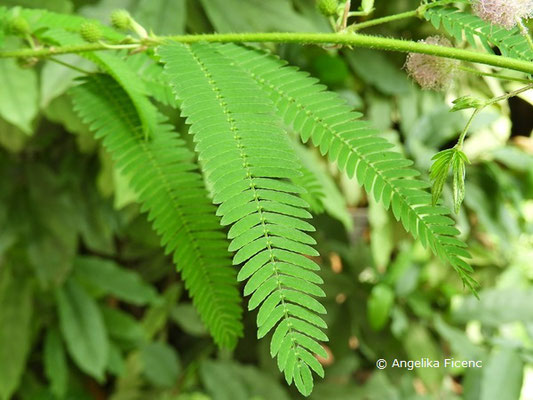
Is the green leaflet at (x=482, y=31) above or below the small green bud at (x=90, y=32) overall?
above

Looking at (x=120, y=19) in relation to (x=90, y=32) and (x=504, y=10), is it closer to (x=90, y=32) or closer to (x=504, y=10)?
(x=90, y=32)

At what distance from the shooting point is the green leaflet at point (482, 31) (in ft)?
1.52

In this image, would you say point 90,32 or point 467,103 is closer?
point 467,103

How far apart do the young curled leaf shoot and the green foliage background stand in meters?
0.82

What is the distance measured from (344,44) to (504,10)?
0.12m

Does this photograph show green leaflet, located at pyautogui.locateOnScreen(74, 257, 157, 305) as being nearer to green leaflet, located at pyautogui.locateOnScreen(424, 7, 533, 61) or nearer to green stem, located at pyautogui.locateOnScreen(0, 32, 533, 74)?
green stem, located at pyautogui.locateOnScreen(0, 32, 533, 74)

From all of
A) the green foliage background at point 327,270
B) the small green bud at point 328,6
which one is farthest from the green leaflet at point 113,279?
the small green bud at point 328,6

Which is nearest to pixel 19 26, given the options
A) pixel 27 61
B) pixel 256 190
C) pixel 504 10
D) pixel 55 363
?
pixel 27 61

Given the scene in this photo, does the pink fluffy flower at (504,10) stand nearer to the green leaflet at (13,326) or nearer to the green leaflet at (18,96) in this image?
the green leaflet at (18,96)

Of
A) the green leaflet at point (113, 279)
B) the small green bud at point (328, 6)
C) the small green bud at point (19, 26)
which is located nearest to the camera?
the small green bud at point (328, 6)

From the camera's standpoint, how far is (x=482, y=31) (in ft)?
1.60

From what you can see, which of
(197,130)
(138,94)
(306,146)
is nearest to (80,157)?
(306,146)

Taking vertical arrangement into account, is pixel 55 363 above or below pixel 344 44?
below

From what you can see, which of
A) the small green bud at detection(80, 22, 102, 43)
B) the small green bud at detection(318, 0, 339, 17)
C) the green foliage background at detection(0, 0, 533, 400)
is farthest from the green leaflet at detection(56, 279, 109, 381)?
the small green bud at detection(318, 0, 339, 17)
